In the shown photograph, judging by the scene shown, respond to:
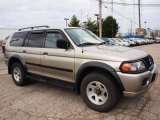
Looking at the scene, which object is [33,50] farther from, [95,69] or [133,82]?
[133,82]

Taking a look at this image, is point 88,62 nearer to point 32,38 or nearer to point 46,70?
point 46,70

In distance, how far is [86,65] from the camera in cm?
462

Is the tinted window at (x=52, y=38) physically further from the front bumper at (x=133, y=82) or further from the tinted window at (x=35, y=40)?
the front bumper at (x=133, y=82)

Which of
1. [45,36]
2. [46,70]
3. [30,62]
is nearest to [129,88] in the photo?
[46,70]

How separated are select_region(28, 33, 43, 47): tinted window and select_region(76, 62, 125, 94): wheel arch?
1678 mm

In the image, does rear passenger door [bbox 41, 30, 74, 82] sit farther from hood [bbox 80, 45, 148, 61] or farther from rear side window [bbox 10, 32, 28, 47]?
rear side window [bbox 10, 32, 28, 47]

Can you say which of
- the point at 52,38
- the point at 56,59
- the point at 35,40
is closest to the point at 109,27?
the point at 35,40

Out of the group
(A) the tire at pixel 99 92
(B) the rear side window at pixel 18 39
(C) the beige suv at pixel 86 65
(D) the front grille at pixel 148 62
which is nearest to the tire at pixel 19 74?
(C) the beige suv at pixel 86 65

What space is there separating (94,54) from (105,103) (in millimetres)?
1028

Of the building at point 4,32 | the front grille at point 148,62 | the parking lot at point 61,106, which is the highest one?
the building at point 4,32

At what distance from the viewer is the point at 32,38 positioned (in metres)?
6.26

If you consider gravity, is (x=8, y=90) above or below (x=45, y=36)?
below

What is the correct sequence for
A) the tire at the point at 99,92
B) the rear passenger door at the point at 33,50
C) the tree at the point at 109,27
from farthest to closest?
the tree at the point at 109,27
the rear passenger door at the point at 33,50
the tire at the point at 99,92

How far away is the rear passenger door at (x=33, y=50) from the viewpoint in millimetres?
5891
